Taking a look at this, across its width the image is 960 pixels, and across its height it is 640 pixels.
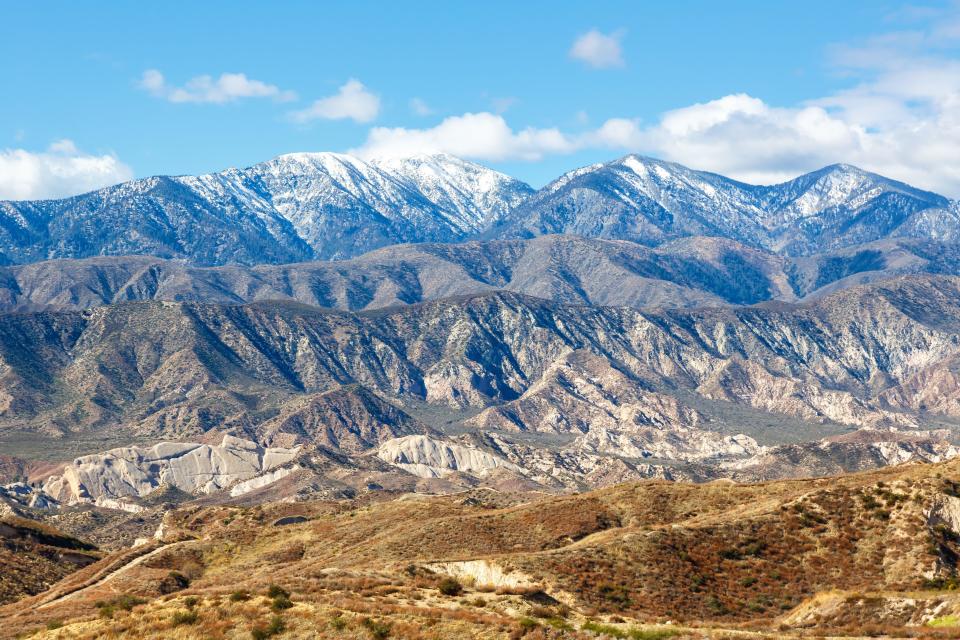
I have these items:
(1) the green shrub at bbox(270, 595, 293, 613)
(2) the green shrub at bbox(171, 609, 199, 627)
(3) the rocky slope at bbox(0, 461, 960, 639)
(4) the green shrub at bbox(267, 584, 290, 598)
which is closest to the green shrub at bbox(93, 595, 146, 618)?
(3) the rocky slope at bbox(0, 461, 960, 639)

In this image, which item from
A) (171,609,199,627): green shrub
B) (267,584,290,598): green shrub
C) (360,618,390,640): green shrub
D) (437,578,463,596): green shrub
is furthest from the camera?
(437,578,463,596): green shrub

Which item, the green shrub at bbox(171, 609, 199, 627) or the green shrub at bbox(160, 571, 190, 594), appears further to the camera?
the green shrub at bbox(160, 571, 190, 594)

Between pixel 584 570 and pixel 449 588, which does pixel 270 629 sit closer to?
pixel 449 588

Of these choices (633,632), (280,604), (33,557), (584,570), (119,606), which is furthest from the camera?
(33,557)

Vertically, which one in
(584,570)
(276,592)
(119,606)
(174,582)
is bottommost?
(174,582)

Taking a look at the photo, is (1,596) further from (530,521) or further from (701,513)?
(701,513)

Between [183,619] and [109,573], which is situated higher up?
[183,619]

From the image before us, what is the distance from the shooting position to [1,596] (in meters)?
90.4

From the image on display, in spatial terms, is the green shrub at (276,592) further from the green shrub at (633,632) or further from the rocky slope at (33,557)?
the rocky slope at (33,557)

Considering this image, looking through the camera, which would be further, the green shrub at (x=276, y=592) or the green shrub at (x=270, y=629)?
the green shrub at (x=276, y=592)

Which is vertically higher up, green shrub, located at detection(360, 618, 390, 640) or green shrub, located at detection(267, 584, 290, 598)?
green shrub, located at detection(267, 584, 290, 598)

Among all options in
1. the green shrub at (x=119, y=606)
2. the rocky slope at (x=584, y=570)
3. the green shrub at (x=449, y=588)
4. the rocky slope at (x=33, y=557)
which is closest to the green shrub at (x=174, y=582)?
the rocky slope at (x=584, y=570)

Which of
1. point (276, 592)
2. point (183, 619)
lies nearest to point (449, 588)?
point (276, 592)

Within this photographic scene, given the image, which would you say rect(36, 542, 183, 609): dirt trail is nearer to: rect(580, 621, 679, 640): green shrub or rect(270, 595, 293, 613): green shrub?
rect(270, 595, 293, 613): green shrub
